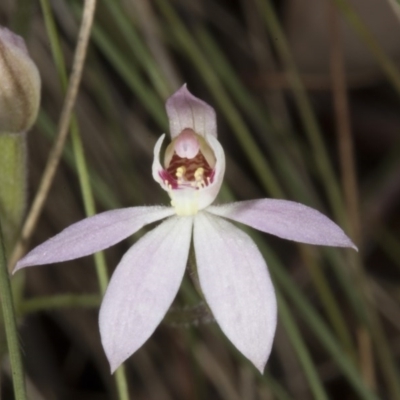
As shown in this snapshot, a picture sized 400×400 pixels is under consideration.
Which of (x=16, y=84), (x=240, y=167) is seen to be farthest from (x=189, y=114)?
(x=240, y=167)

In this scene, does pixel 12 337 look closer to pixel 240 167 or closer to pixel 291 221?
pixel 291 221

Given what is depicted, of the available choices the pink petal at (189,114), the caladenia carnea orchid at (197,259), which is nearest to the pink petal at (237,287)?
the caladenia carnea orchid at (197,259)

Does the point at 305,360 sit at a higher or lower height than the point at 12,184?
lower

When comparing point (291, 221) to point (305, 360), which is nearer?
point (291, 221)

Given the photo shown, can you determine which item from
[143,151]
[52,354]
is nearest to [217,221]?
[143,151]

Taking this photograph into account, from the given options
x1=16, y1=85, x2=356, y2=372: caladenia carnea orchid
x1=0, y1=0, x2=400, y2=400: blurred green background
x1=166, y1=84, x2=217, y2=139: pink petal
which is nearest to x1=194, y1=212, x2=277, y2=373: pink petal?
x1=16, y1=85, x2=356, y2=372: caladenia carnea orchid

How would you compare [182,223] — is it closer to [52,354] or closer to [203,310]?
[203,310]
